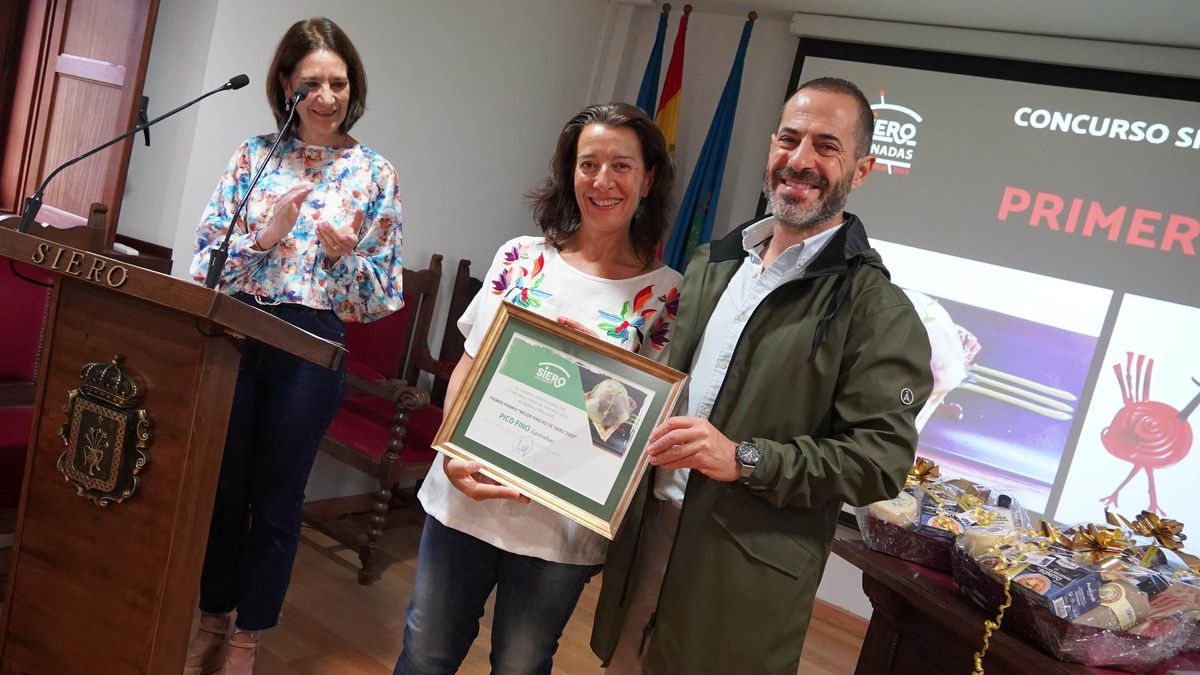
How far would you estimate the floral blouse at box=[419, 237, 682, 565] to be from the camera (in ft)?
4.75

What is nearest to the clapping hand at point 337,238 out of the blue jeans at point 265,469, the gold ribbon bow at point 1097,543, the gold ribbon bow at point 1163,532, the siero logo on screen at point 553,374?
the blue jeans at point 265,469

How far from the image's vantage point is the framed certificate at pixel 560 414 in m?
1.33

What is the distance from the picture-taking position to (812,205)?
1347 millimetres

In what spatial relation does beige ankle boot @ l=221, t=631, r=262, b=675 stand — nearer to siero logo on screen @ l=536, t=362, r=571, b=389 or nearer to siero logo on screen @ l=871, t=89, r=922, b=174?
siero logo on screen @ l=536, t=362, r=571, b=389

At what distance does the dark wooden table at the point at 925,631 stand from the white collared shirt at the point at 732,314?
531mm

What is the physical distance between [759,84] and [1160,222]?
185cm

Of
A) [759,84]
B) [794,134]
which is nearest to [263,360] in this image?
[794,134]

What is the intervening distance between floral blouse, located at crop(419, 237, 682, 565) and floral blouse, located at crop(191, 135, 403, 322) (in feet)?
1.58

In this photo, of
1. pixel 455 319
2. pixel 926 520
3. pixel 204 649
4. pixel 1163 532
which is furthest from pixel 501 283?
pixel 455 319

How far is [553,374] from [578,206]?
1.21 feet

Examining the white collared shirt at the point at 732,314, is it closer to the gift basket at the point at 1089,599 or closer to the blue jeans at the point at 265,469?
the gift basket at the point at 1089,599

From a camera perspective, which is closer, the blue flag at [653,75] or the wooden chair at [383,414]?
the wooden chair at [383,414]

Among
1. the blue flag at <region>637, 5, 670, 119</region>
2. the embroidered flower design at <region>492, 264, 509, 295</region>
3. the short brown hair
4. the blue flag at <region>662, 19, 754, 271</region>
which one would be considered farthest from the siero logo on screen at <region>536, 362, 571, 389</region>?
the blue flag at <region>637, 5, 670, 119</region>

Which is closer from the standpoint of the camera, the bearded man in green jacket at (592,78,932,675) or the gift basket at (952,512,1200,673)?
the bearded man in green jacket at (592,78,932,675)
